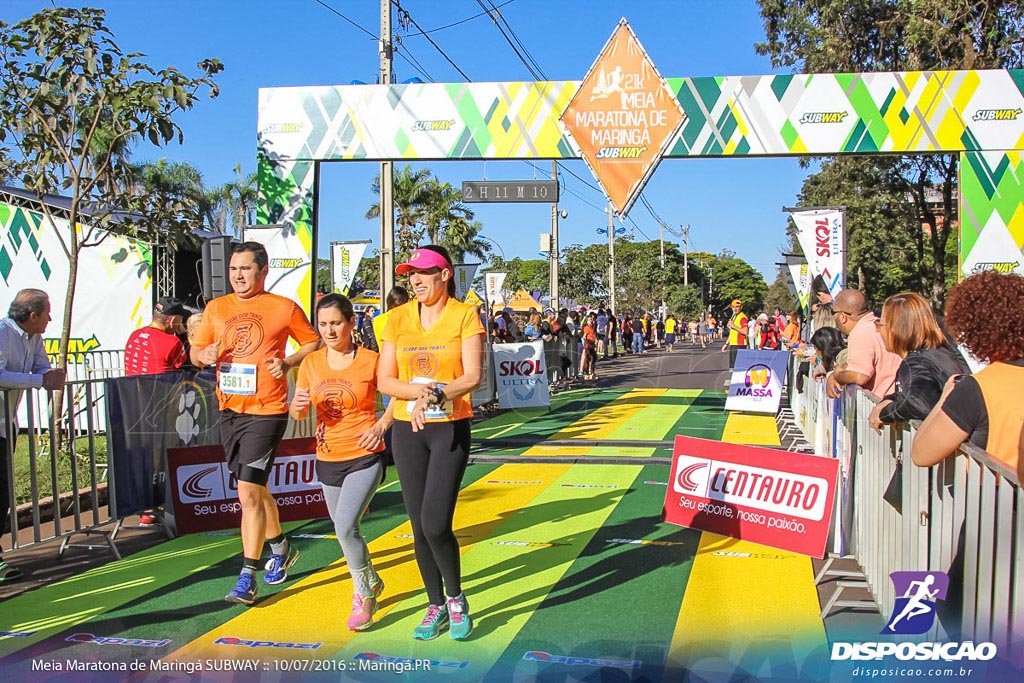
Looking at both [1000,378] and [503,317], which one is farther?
[503,317]

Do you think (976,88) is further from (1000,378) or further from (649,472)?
(1000,378)

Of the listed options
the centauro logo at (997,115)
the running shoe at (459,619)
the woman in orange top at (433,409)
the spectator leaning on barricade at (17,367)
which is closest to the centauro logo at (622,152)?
the centauro logo at (997,115)

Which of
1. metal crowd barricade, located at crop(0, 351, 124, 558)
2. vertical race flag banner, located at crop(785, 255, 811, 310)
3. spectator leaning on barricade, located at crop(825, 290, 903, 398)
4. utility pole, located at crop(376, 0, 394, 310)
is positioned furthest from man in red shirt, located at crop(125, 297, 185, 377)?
vertical race flag banner, located at crop(785, 255, 811, 310)

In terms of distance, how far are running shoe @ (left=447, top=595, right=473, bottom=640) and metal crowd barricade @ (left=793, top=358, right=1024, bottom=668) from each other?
7.00ft

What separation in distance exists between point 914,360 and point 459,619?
2.84 metres

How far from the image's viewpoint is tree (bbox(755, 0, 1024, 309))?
20.3 meters

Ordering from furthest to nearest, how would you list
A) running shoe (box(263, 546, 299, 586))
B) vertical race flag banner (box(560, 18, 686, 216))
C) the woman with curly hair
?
1. vertical race flag banner (box(560, 18, 686, 216))
2. running shoe (box(263, 546, 299, 586))
3. the woman with curly hair

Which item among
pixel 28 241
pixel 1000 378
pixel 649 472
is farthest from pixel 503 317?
pixel 1000 378

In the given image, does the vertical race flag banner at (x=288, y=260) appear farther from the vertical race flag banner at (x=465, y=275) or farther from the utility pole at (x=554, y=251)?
the utility pole at (x=554, y=251)

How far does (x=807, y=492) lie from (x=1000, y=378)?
294cm

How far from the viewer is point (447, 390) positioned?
449 centimetres

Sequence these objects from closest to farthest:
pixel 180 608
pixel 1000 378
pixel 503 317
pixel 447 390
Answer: pixel 1000 378
pixel 447 390
pixel 180 608
pixel 503 317

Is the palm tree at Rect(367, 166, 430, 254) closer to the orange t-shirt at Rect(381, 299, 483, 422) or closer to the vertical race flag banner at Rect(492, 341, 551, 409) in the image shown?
the vertical race flag banner at Rect(492, 341, 551, 409)

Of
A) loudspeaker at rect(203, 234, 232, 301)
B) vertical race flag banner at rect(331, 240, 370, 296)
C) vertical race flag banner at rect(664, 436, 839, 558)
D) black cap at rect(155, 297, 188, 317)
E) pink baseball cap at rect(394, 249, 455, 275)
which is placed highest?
vertical race flag banner at rect(331, 240, 370, 296)
